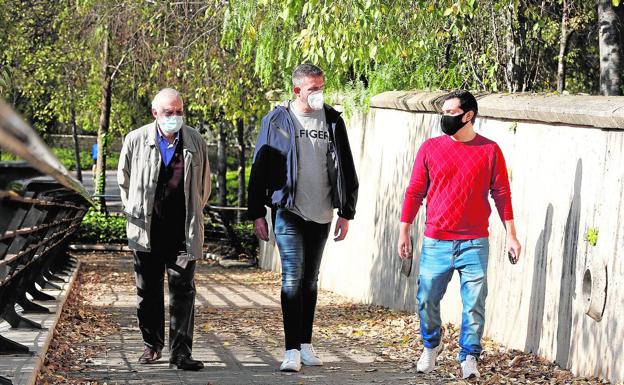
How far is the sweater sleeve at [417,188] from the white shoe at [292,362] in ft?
3.47

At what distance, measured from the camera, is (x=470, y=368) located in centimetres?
753

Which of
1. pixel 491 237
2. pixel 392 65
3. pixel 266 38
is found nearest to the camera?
pixel 491 237

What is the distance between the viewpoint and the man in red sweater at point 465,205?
299 inches

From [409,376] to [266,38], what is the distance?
7.65 m

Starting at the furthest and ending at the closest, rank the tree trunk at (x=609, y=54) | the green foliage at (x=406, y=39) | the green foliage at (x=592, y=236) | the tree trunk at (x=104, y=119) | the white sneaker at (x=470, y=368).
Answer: the tree trunk at (x=104, y=119)
the tree trunk at (x=609, y=54)
the green foliage at (x=406, y=39)
the white sneaker at (x=470, y=368)
the green foliage at (x=592, y=236)

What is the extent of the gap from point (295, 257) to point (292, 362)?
0.64 meters

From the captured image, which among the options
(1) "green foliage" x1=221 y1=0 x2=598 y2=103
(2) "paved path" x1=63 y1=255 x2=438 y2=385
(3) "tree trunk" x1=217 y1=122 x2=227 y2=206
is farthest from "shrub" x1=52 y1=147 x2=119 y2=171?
(2) "paved path" x1=63 y1=255 x2=438 y2=385

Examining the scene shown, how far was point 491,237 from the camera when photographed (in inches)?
372

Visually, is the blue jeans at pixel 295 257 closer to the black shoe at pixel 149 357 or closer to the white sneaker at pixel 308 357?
the white sneaker at pixel 308 357

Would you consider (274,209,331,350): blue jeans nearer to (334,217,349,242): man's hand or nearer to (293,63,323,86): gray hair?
(334,217,349,242): man's hand

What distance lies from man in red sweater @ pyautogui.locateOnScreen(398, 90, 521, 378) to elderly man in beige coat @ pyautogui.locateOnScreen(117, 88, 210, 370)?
142cm

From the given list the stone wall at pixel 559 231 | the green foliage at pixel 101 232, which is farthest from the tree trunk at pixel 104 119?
the stone wall at pixel 559 231

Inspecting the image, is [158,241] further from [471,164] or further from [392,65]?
[392,65]

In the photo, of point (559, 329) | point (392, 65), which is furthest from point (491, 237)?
point (392, 65)
